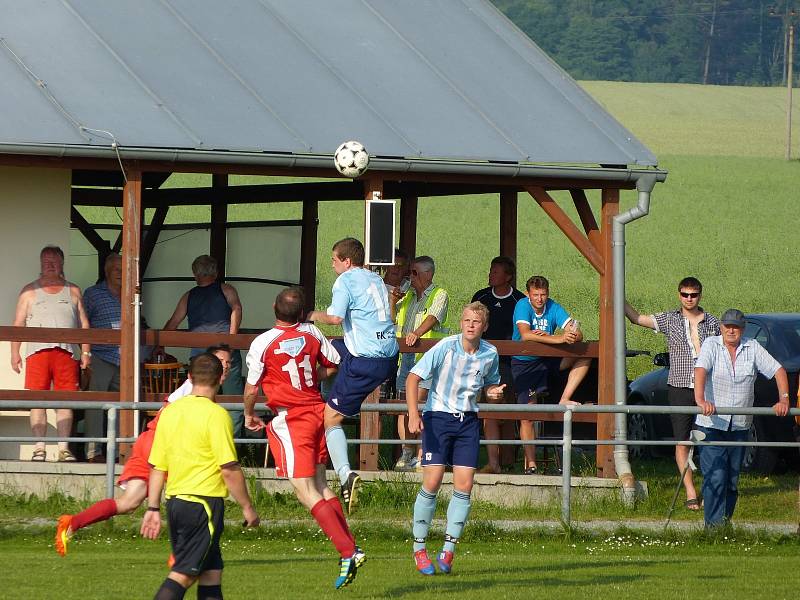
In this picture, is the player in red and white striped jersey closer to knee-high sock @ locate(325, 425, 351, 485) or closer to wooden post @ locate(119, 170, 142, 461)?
knee-high sock @ locate(325, 425, 351, 485)

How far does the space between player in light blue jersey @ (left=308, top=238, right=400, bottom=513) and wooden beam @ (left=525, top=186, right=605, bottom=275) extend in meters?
3.58

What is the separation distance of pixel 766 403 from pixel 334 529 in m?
7.00

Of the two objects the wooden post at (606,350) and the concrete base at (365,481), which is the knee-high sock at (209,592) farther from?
the wooden post at (606,350)

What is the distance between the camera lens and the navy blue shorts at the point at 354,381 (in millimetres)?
9711

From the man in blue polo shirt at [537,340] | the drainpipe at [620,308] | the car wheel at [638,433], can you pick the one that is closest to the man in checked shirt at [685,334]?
the drainpipe at [620,308]

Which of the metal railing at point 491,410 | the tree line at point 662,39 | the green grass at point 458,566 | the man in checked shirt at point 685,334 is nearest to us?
the green grass at point 458,566

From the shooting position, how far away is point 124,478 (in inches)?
346

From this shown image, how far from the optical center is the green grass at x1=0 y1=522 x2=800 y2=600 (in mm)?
8992

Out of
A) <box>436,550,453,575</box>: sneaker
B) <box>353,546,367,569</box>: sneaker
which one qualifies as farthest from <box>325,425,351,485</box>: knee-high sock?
<box>353,546,367,569</box>: sneaker

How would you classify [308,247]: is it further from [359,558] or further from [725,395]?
[359,558]

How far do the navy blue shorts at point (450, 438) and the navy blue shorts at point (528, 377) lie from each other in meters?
4.20

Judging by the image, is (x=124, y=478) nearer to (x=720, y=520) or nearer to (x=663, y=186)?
(x=720, y=520)

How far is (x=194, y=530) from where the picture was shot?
7.31m

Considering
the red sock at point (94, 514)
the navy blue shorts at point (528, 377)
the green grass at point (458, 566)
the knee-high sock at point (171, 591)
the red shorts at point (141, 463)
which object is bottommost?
the green grass at point (458, 566)
